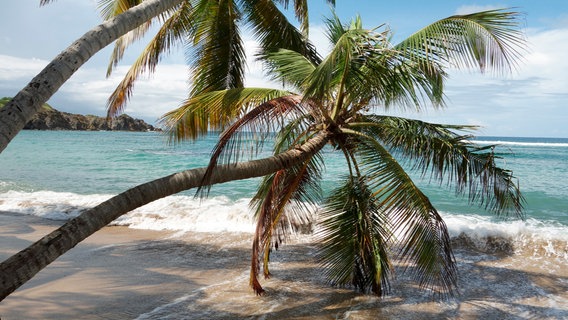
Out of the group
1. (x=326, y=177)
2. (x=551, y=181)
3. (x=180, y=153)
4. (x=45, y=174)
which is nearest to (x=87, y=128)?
(x=180, y=153)

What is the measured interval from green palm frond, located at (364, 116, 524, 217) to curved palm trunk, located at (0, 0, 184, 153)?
9.55 ft

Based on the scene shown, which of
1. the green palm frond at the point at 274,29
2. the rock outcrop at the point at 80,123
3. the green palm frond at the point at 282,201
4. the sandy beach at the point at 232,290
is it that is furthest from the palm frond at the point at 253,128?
the rock outcrop at the point at 80,123

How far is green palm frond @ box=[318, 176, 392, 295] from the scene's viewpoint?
5.94 metres

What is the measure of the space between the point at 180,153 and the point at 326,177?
17371 millimetres

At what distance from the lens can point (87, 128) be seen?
83.3 meters

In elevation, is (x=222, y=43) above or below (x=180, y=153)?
above

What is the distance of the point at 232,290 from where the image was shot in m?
6.44

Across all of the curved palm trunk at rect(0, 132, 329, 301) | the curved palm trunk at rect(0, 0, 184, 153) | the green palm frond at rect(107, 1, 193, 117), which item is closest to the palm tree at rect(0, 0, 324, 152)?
the green palm frond at rect(107, 1, 193, 117)

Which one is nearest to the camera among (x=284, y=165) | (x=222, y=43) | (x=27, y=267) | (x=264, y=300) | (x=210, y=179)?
(x=27, y=267)

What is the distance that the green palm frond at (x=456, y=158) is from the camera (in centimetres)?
525

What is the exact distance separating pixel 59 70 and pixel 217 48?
5386 millimetres

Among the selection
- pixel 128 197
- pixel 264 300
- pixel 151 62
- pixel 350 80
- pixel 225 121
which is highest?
pixel 151 62

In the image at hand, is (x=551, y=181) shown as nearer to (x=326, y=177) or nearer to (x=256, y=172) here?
(x=326, y=177)

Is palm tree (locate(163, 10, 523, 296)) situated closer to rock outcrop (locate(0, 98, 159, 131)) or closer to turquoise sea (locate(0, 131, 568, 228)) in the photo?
turquoise sea (locate(0, 131, 568, 228))
